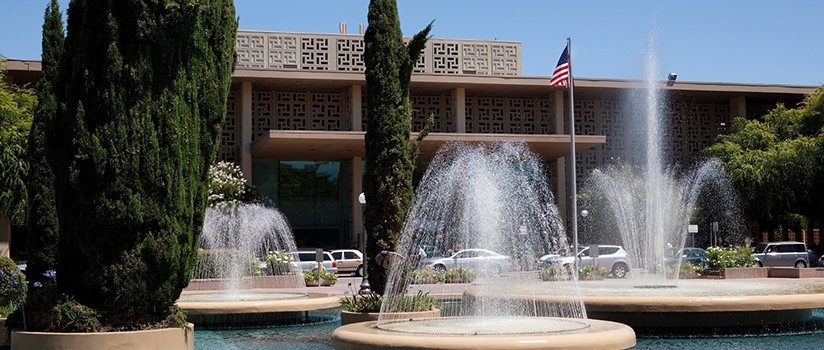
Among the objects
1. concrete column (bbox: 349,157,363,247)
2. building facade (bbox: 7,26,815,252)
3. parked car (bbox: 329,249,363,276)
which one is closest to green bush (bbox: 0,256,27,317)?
parked car (bbox: 329,249,363,276)

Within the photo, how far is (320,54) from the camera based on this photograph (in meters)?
48.8

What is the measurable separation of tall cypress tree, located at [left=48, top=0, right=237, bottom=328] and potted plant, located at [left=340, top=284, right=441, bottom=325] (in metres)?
5.11

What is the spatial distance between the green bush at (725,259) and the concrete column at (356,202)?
20.3 metres

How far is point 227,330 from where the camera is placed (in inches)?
735

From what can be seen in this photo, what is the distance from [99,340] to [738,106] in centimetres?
4886

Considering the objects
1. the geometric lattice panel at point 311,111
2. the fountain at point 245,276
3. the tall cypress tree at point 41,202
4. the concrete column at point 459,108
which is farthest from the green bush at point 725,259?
the tall cypress tree at point 41,202

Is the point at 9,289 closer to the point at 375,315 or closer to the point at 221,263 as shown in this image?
the point at 375,315

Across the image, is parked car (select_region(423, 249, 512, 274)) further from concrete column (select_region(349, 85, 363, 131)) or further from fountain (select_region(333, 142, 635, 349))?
concrete column (select_region(349, 85, 363, 131))

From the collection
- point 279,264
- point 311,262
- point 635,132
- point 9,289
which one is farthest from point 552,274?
point 635,132

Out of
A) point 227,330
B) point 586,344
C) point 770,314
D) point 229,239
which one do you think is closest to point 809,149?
point 229,239

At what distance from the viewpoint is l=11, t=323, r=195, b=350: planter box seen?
1045 cm

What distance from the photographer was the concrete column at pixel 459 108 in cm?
4922

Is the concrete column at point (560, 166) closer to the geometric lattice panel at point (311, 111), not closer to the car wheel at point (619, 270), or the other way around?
the geometric lattice panel at point (311, 111)

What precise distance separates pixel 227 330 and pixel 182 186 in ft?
27.0
